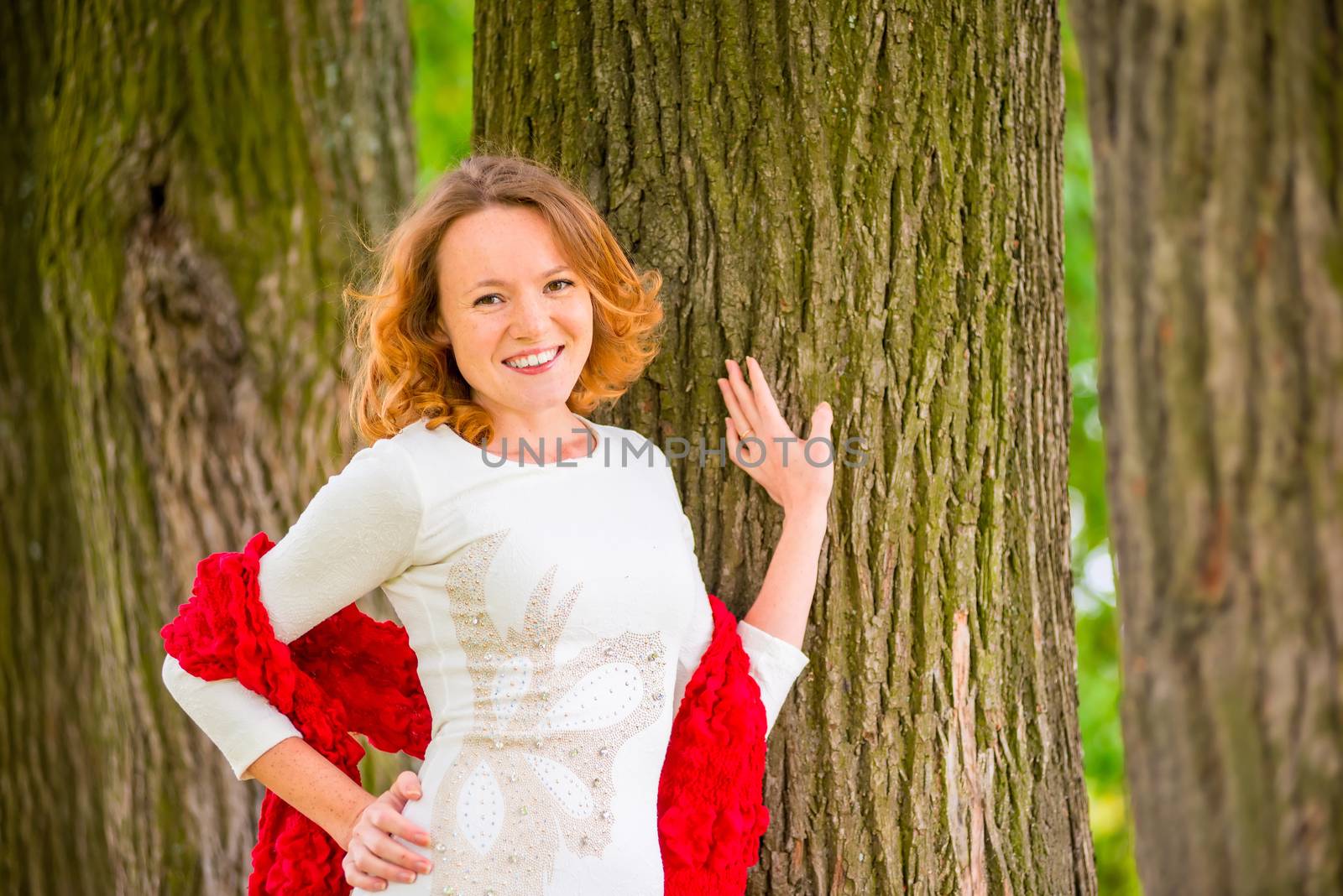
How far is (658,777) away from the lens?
226 centimetres

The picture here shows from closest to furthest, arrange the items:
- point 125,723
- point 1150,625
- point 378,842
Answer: point 1150,625, point 378,842, point 125,723

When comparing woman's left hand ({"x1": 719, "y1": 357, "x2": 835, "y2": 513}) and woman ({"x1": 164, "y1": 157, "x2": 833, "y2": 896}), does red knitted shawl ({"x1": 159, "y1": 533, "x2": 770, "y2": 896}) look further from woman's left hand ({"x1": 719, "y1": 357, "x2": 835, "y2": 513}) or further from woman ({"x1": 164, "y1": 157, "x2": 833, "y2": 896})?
woman's left hand ({"x1": 719, "y1": 357, "x2": 835, "y2": 513})

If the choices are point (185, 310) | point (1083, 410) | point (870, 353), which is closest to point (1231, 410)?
point (870, 353)

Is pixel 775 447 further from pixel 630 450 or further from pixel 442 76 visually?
pixel 442 76

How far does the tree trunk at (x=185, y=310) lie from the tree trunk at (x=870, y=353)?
189 cm

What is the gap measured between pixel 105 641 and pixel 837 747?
2.84 m

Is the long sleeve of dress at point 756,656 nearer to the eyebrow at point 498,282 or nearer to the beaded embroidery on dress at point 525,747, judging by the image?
the beaded embroidery on dress at point 525,747

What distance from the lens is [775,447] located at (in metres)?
2.47

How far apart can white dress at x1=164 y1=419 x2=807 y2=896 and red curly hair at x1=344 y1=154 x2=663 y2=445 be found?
15 centimetres

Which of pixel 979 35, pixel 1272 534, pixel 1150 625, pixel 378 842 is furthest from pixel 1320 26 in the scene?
pixel 378 842

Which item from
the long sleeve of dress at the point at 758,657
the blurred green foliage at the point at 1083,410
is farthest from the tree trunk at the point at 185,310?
the blurred green foliage at the point at 1083,410

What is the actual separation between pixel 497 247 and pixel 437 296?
0.59 feet

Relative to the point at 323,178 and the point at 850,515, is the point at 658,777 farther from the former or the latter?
the point at 323,178

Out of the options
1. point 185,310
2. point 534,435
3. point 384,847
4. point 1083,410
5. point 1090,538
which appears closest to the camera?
point 384,847
